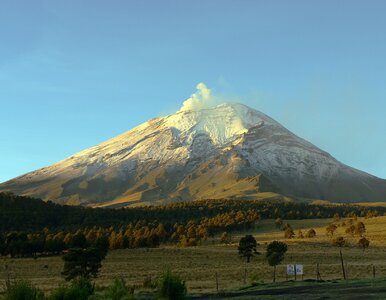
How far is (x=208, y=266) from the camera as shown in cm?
6469

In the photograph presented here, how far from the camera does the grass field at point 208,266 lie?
47312 millimetres

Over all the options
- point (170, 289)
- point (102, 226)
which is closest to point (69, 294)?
point (170, 289)

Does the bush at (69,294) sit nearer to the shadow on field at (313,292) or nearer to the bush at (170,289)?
the bush at (170,289)

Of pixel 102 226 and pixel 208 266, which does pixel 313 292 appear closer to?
pixel 208 266

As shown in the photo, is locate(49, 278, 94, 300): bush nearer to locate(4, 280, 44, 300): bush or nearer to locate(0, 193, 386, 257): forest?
locate(4, 280, 44, 300): bush

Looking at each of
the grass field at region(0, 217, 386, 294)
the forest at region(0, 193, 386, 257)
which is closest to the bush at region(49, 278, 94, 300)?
the grass field at region(0, 217, 386, 294)

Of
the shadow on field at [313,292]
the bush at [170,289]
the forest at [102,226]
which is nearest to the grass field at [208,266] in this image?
the shadow on field at [313,292]

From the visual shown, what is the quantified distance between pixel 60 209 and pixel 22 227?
2343 cm

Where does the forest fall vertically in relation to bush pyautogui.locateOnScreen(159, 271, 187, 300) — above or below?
above

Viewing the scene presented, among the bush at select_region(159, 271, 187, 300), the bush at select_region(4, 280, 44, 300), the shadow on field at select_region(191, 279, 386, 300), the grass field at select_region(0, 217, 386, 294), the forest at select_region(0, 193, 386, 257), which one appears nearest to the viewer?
the bush at select_region(4, 280, 44, 300)

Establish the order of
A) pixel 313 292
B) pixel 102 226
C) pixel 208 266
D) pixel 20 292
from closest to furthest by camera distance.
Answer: pixel 20 292 → pixel 313 292 → pixel 208 266 → pixel 102 226

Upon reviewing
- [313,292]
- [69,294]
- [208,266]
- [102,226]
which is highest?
[102,226]

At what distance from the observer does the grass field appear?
47.3 m

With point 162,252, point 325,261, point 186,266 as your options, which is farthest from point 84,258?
point 162,252
